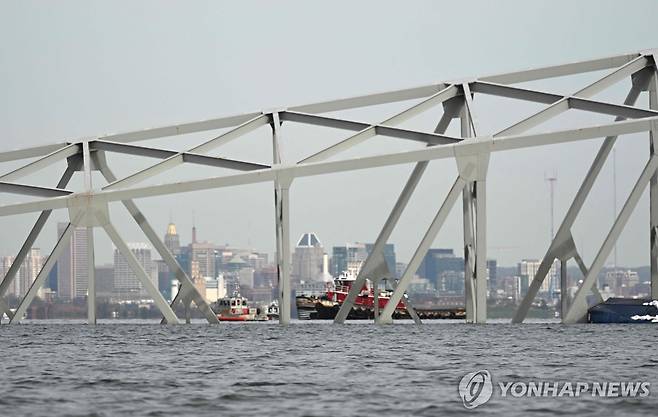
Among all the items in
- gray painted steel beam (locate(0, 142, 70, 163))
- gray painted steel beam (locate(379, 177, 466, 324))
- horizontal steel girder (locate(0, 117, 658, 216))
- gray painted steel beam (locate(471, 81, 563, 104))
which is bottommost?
gray painted steel beam (locate(379, 177, 466, 324))

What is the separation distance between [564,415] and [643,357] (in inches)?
617

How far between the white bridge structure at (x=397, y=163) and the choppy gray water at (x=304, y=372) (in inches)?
363

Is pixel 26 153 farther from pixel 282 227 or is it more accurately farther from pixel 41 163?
pixel 282 227

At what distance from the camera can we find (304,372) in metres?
34.6

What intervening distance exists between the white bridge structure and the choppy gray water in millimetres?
9219

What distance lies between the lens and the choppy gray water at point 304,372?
26.2 meters

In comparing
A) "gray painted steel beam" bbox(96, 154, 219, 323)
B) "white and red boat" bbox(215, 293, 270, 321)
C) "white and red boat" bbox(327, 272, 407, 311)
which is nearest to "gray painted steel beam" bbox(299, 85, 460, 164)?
"gray painted steel beam" bbox(96, 154, 219, 323)

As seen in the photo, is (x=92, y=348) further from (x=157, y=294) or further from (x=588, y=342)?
(x=157, y=294)

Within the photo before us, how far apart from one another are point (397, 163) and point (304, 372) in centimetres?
2856

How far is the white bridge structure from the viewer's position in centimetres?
6347

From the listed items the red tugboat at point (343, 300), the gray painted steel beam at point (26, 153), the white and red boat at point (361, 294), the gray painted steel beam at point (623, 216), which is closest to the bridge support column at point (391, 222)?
the gray painted steel beam at point (623, 216)

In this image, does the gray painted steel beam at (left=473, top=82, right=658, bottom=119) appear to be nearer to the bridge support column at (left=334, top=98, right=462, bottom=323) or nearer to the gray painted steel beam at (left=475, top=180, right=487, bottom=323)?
the bridge support column at (left=334, top=98, right=462, bottom=323)

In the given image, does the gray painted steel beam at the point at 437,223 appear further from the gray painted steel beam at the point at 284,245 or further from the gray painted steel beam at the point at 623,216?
the gray painted steel beam at the point at 623,216

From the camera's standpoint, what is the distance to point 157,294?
68.8 meters
